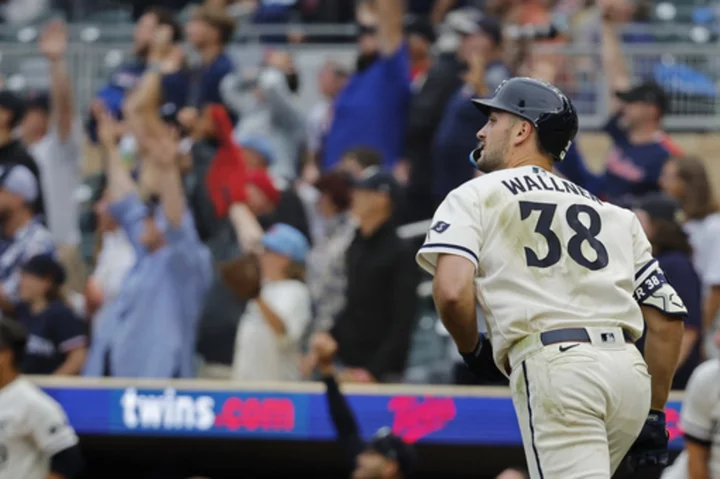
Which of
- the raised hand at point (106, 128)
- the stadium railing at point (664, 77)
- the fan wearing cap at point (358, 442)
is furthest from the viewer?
the stadium railing at point (664, 77)

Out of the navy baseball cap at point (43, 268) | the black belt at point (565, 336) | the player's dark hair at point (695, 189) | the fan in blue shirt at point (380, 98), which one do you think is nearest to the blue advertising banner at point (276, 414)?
the navy baseball cap at point (43, 268)

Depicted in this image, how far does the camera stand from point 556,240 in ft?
14.7

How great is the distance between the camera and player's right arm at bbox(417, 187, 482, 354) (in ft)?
14.4

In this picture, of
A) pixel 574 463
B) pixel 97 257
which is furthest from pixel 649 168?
pixel 574 463

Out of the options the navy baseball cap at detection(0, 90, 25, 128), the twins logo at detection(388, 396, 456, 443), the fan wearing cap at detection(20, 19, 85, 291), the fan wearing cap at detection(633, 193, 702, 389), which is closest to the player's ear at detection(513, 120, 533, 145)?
the fan wearing cap at detection(633, 193, 702, 389)

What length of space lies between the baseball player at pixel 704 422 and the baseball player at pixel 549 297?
1.55 m

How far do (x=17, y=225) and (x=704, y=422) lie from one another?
5100 mm

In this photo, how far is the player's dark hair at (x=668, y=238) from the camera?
7.36 m

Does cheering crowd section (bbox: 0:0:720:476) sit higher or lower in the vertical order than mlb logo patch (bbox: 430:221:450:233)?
lower

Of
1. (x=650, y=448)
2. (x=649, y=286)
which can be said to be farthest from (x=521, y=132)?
(x=650, y=448)

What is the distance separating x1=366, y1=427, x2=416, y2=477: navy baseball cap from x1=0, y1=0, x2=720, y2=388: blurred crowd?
55cm

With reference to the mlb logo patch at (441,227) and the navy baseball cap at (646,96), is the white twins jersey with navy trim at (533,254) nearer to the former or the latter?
the mlb logo patch at (441,227)

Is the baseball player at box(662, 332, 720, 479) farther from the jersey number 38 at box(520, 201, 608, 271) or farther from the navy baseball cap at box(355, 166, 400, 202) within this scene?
the navy baseball cap at box(355, 166, 400, 202)

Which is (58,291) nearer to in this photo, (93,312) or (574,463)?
(93,312)
